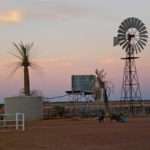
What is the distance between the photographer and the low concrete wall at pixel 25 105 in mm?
53969

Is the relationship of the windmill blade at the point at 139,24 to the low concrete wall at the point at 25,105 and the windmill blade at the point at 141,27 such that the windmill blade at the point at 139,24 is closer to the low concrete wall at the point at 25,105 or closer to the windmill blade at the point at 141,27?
the windmill blade at the point at 141,27

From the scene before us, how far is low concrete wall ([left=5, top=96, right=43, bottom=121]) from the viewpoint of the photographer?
177 ft

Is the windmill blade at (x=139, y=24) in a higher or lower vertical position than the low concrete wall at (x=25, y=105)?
higher

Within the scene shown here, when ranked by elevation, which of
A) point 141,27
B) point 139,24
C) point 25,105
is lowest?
point 25,105

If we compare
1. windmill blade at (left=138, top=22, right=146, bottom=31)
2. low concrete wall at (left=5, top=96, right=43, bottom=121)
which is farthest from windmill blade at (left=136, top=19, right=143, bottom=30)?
low concrete wall at (left=5, top=96, right=43, bottom=121)

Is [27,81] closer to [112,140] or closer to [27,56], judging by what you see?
[27,56]

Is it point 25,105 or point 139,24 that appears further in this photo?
point 139,24

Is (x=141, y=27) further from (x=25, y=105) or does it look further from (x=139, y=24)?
(x=25, y=105)

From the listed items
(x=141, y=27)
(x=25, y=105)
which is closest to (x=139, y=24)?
(x=141, y=27)

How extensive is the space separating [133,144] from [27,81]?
3530cm

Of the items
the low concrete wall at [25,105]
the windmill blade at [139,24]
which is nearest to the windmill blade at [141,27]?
the windmill blade at [139,24]

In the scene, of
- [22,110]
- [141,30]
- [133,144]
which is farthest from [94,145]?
[141,30]

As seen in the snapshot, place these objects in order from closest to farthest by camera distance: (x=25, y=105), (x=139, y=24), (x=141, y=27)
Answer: (x=25, y=105) → (x=139, y=24) → (x=141, y=27)

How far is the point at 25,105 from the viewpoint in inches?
2136
